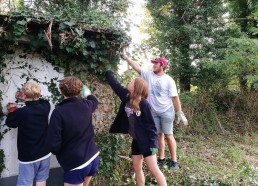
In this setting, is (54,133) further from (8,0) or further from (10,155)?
(8,0)

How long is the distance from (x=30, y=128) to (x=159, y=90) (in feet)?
7.40

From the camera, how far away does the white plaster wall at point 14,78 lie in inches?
136

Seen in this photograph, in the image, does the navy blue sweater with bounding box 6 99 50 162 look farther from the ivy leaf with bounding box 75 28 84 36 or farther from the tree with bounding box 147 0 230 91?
the tree with bounding box 147 0 230 91

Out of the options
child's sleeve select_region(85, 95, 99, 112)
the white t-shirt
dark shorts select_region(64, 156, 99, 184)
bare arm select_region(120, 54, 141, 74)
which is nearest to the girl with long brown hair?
child's sleeve select_region(85, 95, 99, 112)

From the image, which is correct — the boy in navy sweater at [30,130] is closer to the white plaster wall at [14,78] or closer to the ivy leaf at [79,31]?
the white plaster wall at [14,78]

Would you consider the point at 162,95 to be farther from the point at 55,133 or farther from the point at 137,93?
the point at 55,133

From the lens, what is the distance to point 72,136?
101 inches

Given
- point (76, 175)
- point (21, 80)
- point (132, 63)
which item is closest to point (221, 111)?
point (132, 63)

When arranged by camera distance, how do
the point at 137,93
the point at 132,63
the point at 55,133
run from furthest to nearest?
the point at 132,63, the point at 137,93, the point at 55,133

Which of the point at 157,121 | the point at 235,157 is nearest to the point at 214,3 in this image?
the point at 235,157

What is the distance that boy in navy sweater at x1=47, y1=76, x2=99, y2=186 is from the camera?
97.0 inches

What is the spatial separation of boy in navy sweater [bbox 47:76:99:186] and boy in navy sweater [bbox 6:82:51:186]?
1.48 ft

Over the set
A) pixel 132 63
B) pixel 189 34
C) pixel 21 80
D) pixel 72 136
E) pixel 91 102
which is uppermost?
pixel 189 34

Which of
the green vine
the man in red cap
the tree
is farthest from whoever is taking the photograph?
the tree
